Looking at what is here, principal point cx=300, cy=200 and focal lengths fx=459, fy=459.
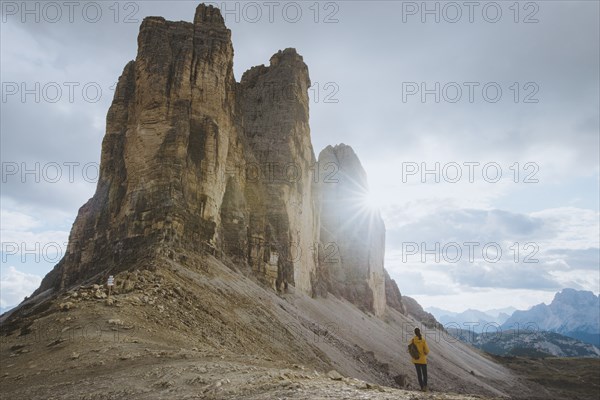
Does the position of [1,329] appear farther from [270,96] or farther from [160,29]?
[270,96]

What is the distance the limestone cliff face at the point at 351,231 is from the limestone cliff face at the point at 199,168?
17541 millimetres

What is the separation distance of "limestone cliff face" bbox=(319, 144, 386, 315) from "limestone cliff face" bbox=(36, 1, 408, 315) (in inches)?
691


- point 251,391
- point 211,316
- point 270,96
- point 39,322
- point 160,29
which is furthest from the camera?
point 270,96

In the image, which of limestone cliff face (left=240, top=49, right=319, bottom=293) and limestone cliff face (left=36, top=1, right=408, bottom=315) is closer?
limestone cliff face (left=36, top=1, right=408, bottom=315)

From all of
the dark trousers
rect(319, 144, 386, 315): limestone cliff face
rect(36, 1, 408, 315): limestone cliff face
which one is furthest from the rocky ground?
rect(319, 144, 386, 315): limestone cliff face

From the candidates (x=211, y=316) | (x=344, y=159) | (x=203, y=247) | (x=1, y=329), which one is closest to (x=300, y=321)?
(x=203, y=247)

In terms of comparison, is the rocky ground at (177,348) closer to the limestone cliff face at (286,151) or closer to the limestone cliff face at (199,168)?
the limestone cliff face at (199,168)

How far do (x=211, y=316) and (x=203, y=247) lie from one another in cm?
1451

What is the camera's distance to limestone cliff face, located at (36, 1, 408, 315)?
3825 centimetres

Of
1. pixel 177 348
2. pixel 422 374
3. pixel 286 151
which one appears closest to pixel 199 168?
pixel 286 151

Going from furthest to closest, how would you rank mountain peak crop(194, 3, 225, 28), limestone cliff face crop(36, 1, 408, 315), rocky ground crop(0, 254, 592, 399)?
1. mountain peak crop(194, 3, 225, 28)
2. limestone cliff face crop(36, 1, 408, 315)
3. rocky ground crop(0, 254, 592, 399)

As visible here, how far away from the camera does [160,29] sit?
4591 centimetres

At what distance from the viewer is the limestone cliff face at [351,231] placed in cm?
8650

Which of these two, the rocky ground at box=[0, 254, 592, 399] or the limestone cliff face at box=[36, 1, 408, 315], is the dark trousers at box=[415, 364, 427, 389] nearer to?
the rocky ground at box=[0, 254, 592, 399]
